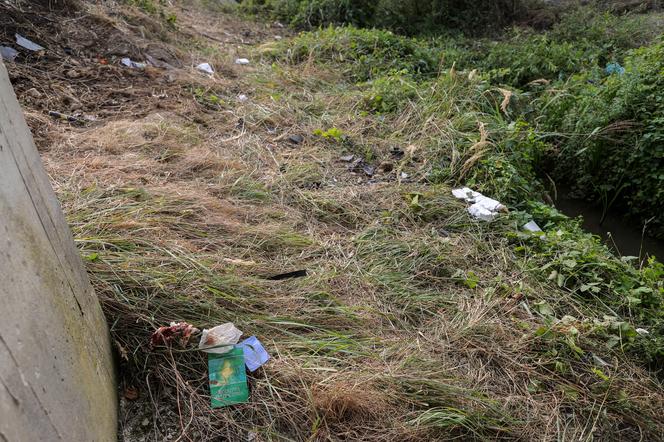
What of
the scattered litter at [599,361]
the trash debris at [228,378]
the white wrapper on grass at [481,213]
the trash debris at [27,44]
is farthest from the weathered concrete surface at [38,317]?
the trash debris at [27,44]

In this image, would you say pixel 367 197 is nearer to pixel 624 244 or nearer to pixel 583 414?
pixel 583 414

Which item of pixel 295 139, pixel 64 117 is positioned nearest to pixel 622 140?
pixel 295 139

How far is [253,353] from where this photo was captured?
6.24ft

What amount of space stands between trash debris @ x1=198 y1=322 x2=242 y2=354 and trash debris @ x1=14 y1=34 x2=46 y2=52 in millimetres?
3349

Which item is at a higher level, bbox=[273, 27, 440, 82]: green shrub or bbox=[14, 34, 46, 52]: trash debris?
bbox=[14, 34, 46, 52]: trash debris

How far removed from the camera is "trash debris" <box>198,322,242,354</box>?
184cm

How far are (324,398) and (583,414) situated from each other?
1053 mm

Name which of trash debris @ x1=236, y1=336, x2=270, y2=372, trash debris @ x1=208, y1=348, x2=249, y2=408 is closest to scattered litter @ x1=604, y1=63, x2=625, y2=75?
trash debris @ x1=236, y1=336, x2=270, y2=372

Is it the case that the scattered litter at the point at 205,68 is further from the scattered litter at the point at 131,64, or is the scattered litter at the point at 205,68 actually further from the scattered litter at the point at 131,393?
the scattered litter at the point at 131,393

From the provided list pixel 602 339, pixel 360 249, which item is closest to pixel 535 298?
pixel 602 339

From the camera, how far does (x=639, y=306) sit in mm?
2453

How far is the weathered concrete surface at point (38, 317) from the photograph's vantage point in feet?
3.20

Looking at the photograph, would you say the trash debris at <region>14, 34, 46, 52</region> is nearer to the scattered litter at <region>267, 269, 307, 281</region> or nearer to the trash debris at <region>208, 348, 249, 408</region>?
the scattered litter at <region>267, 269, 307, 281</region>

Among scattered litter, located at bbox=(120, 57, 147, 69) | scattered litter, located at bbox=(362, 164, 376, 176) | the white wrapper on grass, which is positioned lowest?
scattered litter, located at bbox=(362, 164, 376, 176)
